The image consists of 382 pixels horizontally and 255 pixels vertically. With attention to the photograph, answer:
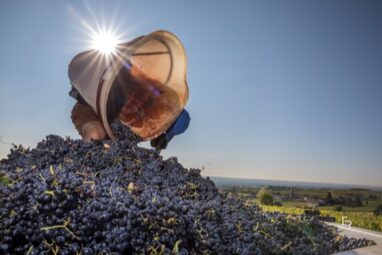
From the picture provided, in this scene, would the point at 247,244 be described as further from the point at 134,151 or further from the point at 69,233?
the point at 134,151

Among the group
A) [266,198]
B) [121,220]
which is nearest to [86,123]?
[121,220]

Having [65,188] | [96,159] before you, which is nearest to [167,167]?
[96,159]

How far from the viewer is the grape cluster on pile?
5.39ft

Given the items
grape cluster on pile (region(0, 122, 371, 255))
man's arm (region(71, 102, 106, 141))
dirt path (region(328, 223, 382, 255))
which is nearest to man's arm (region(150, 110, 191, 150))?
man's arm (region(71, 102, 106, 141))

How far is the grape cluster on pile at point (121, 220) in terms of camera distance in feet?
5.39

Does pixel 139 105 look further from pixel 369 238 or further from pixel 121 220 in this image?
pixel 369 238

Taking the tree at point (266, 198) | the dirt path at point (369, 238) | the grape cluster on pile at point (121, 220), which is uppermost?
the grape cluster on pile at point (121, 220)

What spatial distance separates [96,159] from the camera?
3.35 meters

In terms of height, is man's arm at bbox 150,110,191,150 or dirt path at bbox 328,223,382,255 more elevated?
man's arm at bbox 150,110,191,150

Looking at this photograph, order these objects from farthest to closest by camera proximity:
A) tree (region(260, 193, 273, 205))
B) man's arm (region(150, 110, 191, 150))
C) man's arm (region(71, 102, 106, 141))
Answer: tree (region(260, 193, 273, 205)), man's arm (region(150, 110, 191, 150)), man's arm (region(71, 102, 106, 141))

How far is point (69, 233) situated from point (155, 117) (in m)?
3.69

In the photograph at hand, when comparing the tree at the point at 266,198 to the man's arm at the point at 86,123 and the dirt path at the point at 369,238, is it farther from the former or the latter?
the man's arm at the point at 86,123

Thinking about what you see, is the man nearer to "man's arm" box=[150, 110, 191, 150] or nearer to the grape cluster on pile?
"man's arm" box=[150, 110, 191, 150]

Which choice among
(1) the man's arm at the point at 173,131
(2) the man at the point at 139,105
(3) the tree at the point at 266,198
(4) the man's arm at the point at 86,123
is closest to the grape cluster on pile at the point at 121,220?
(4) the man's arm at the point at 86,123
